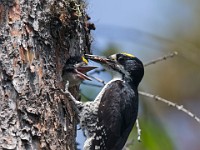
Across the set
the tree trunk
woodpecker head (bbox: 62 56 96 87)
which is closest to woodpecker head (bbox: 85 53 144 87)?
woodpecker head (bbox: 62 56 96 87)

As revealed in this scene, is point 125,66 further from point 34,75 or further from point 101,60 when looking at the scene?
point 34,75

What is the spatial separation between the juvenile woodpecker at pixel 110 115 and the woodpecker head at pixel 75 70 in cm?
10

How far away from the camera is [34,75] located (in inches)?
149

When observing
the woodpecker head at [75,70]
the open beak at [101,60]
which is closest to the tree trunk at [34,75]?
the woodpecker head at [75,70]

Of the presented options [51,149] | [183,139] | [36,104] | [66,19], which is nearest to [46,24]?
[66,19]

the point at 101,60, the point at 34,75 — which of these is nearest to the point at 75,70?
the point at 101,60

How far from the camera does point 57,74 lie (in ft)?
13.2

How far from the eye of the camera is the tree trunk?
3.62 m

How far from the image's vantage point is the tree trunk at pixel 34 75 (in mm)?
3615

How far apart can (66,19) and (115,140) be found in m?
0.99

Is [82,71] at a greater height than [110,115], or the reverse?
[82,71]

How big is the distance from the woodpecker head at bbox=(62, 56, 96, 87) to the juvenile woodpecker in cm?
10

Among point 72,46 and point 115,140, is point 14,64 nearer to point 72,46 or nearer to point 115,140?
point 72,46

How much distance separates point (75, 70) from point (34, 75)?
2.44 feet
